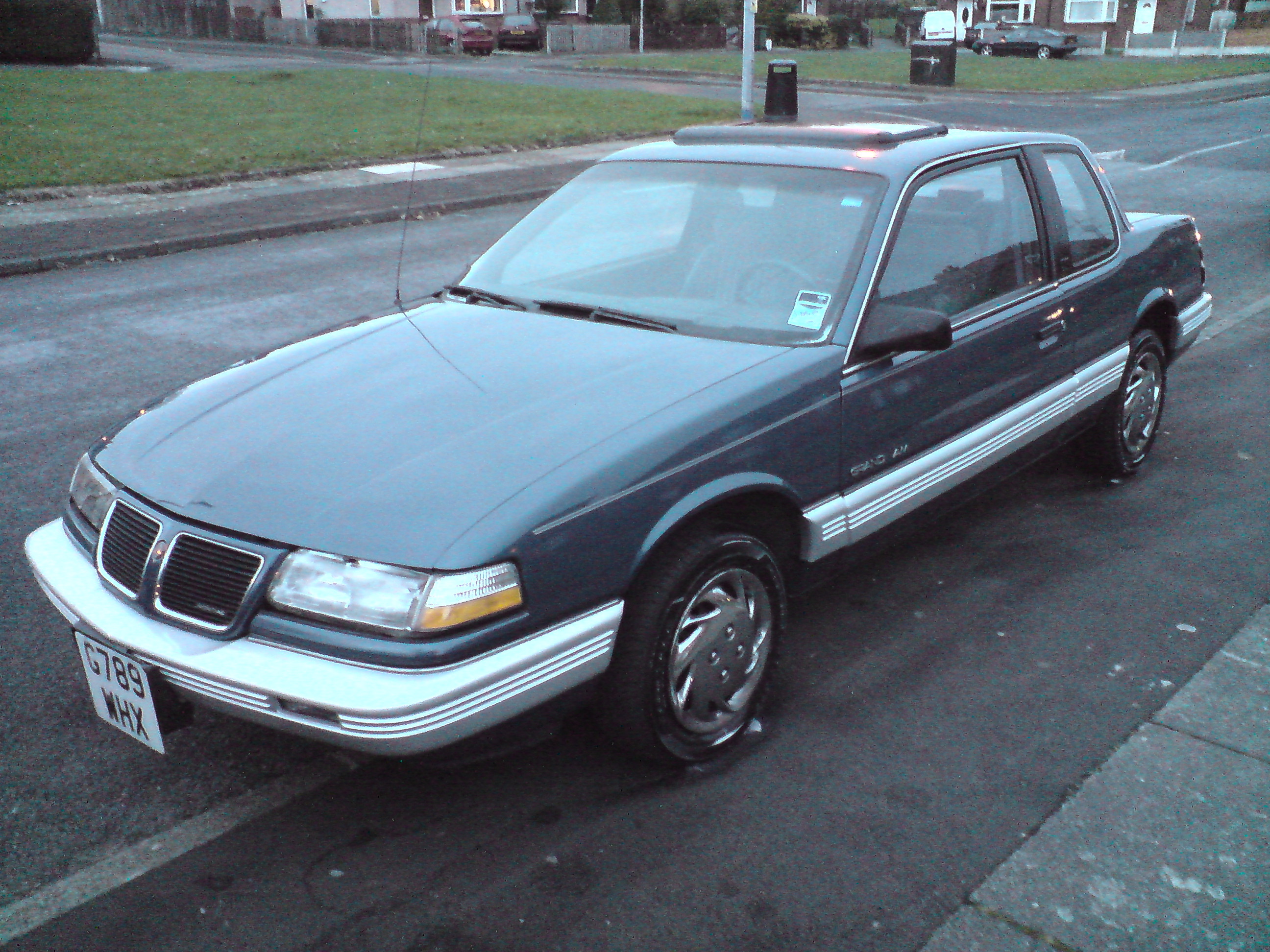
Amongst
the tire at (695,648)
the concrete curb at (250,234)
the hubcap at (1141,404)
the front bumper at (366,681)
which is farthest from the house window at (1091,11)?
the front bumper at (366,681)

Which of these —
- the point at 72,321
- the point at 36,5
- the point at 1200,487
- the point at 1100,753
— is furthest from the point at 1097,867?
the point at 36,5

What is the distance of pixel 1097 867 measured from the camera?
9.48 ft

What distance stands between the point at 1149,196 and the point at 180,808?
13923 mm

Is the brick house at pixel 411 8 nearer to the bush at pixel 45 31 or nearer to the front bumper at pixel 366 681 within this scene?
the bush at pixel 45 31

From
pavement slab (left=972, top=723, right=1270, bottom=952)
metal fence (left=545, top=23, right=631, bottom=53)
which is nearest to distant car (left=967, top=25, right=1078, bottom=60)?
metal fence (left=545, top=23, right=631, bottom=53)

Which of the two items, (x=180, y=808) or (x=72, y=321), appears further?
(x=72, y=321)

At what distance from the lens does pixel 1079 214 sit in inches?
194

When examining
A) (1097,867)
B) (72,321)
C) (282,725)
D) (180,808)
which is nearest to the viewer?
(282,725)

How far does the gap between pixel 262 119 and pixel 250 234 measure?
943cm

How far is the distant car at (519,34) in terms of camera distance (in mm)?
46812

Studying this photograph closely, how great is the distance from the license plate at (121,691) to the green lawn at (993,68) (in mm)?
31574

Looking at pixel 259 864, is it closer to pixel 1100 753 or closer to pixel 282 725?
pixel 282 725

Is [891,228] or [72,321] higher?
[891,228]

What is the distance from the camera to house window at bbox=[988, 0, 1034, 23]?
65.7 meters
